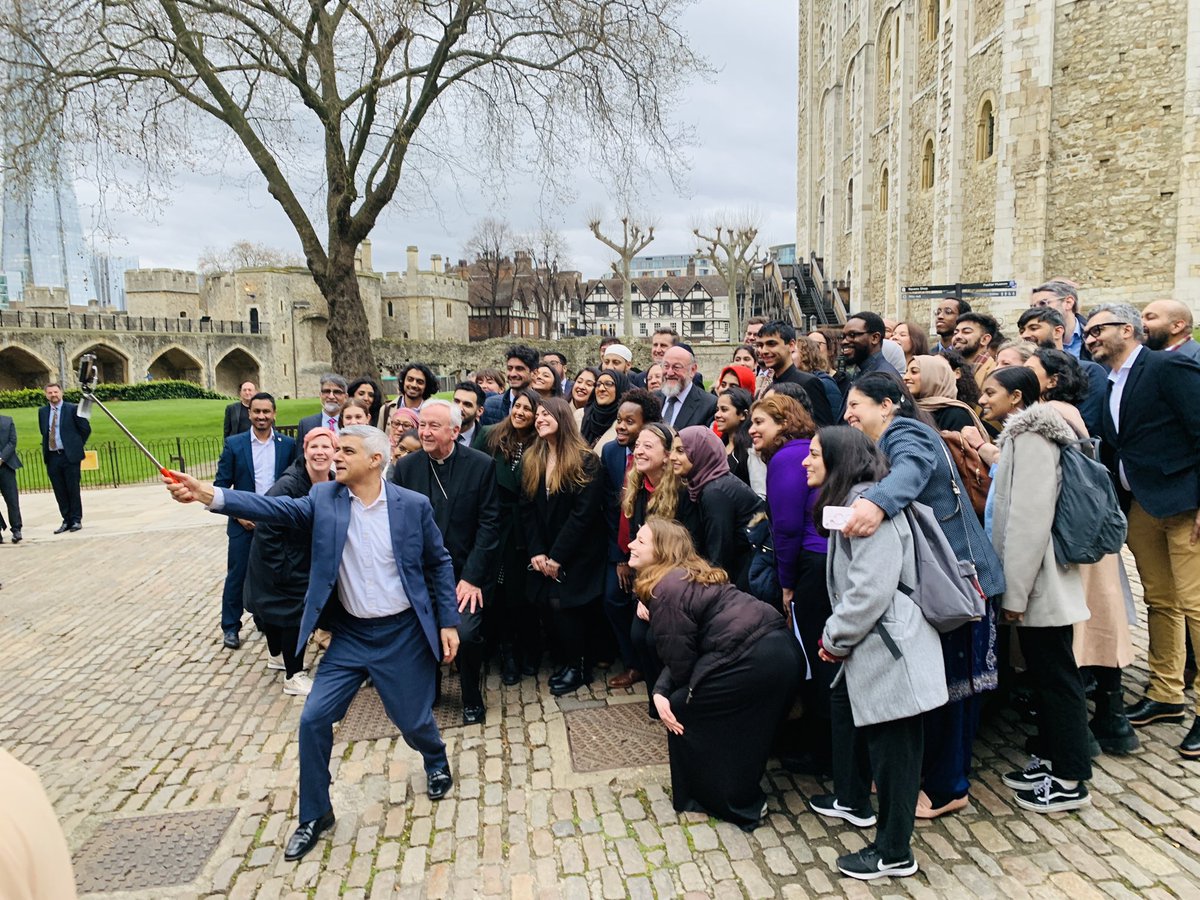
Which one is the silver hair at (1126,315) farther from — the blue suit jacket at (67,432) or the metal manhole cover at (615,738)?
the blue suit jacket at (67,432)

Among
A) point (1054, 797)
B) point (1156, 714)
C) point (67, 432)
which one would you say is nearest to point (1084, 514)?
point (1054, 797)

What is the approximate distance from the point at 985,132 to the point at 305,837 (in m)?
23.5

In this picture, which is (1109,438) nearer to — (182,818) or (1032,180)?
(182,818)

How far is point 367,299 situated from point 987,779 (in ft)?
204

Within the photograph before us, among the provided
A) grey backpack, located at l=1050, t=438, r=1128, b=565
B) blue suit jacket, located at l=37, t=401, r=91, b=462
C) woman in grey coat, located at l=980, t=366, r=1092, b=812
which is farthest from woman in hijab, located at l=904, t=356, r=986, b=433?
blue suit jacket, located at l=37, t=401, r=91, b=462

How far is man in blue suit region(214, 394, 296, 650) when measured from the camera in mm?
6508

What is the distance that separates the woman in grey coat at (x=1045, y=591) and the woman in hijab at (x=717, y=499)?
131 cm

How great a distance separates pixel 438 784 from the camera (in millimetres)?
4020

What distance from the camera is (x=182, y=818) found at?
397cm

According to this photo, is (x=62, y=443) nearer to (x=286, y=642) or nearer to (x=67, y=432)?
(x=67, y=432)

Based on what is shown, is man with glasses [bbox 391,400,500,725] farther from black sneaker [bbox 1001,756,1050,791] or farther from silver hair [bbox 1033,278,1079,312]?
silver hair [bbox 1033,278,1079,312]

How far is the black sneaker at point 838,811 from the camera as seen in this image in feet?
11.6

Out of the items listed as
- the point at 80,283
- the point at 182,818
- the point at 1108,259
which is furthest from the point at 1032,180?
the point at 80,283

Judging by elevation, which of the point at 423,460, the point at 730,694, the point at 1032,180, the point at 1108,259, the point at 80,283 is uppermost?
the point at 80,283
